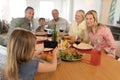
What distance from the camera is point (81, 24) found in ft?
11.2

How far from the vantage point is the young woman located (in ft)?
4.02

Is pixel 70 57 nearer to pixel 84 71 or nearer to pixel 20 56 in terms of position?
pixel 84 71

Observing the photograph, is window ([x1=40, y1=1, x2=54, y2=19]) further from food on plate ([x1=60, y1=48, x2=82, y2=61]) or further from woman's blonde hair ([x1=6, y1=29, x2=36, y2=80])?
woman's blonde hair ([x1=6, y1=29, x2=36, y2=80])

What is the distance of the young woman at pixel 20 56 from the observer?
4.02 ft

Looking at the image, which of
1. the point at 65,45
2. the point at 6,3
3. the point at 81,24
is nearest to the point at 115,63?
the point at 65,45

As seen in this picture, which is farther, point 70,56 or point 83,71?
point 70,56

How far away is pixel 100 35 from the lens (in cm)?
243

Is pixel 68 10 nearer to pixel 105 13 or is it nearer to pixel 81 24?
pixel 105 13

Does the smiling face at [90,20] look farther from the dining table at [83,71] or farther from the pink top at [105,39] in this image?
the dining table at [83,71]

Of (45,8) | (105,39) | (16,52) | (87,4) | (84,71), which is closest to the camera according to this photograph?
(16,52)

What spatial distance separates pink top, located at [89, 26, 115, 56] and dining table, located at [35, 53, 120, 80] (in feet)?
1.94

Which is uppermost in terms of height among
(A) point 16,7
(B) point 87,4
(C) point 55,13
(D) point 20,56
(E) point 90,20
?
(B) point 87,4

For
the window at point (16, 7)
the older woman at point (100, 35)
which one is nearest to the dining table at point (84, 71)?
the older woman at point (100, 35)

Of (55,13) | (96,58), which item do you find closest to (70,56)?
(96,58)
